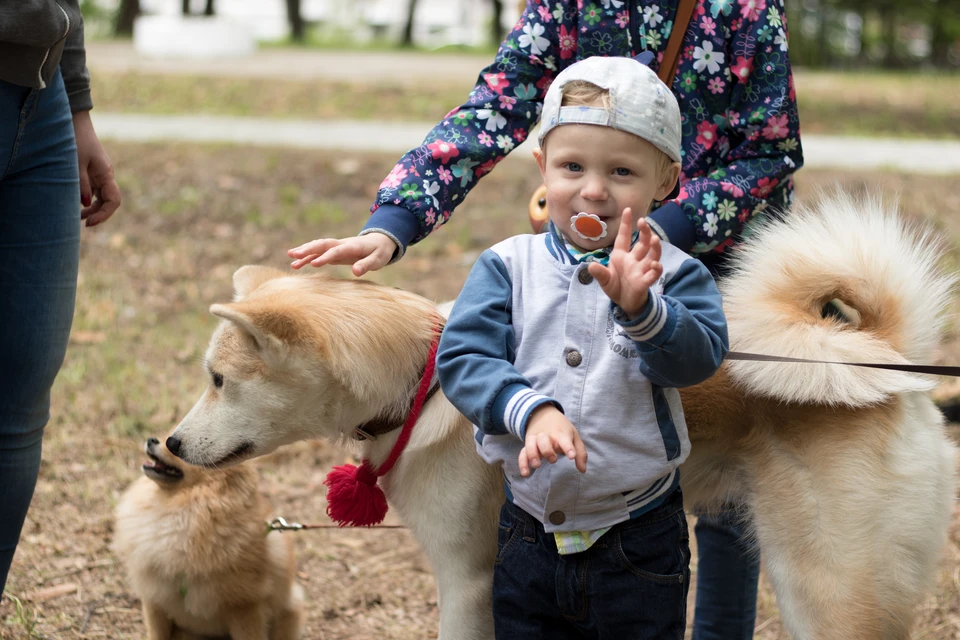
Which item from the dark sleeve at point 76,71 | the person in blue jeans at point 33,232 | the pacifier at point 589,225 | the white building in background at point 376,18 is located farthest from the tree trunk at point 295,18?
the pacifier at point 589,225

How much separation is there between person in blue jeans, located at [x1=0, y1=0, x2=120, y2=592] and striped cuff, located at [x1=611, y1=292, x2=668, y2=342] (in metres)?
1.45

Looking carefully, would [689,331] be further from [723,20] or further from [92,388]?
[92,388]

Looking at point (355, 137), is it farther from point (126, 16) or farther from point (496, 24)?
point (496, 24)

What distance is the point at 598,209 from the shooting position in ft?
6.41

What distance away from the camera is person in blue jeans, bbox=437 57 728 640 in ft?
6.22

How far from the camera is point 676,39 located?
2.38m

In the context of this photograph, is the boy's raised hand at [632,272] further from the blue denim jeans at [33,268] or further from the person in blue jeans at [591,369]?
the blue denim jeans at [33,268]

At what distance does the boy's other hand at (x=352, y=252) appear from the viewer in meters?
2.21

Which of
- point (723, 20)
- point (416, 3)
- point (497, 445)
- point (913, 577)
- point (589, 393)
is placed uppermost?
point (723, 20)

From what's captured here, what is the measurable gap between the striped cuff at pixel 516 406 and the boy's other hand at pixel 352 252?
1.80ft

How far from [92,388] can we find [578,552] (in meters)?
3.77

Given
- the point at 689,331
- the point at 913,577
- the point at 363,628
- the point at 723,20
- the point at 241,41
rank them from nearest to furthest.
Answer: the point at 689,331
the point at 913,577
the point at 723,20
the point at 363,628
the point at 241,41

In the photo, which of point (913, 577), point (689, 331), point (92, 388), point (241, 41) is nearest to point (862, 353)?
point (913, 577)

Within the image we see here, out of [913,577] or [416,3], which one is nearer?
[913,577]
